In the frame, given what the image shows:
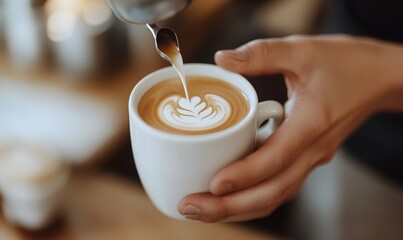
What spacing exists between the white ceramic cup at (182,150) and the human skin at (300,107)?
0.01m

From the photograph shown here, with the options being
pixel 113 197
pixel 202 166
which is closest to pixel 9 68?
pixel 113 197

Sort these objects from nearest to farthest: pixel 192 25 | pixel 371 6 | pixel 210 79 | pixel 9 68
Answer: pixel 210 79 < pixel 371 6 < pixel 9 68 < pixel 192 25

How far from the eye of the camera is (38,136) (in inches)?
52.4

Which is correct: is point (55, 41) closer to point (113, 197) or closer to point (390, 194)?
point (113, 197)

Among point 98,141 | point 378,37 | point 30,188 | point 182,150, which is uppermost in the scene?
point 182,150

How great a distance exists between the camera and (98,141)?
4.60ft

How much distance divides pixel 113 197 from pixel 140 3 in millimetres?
760

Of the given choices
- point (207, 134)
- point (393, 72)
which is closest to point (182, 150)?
point (207, 134)

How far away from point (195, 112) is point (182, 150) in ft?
0.24

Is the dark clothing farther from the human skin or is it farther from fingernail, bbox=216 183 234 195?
fingernail, bbox=216 183 234 195

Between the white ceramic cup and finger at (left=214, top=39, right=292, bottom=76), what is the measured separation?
Answer: 0.04 m

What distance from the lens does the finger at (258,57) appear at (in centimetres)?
64

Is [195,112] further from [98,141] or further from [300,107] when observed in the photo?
[98,141]

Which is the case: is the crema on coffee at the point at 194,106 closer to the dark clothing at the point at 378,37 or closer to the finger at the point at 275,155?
the finger at the point at 275,155
